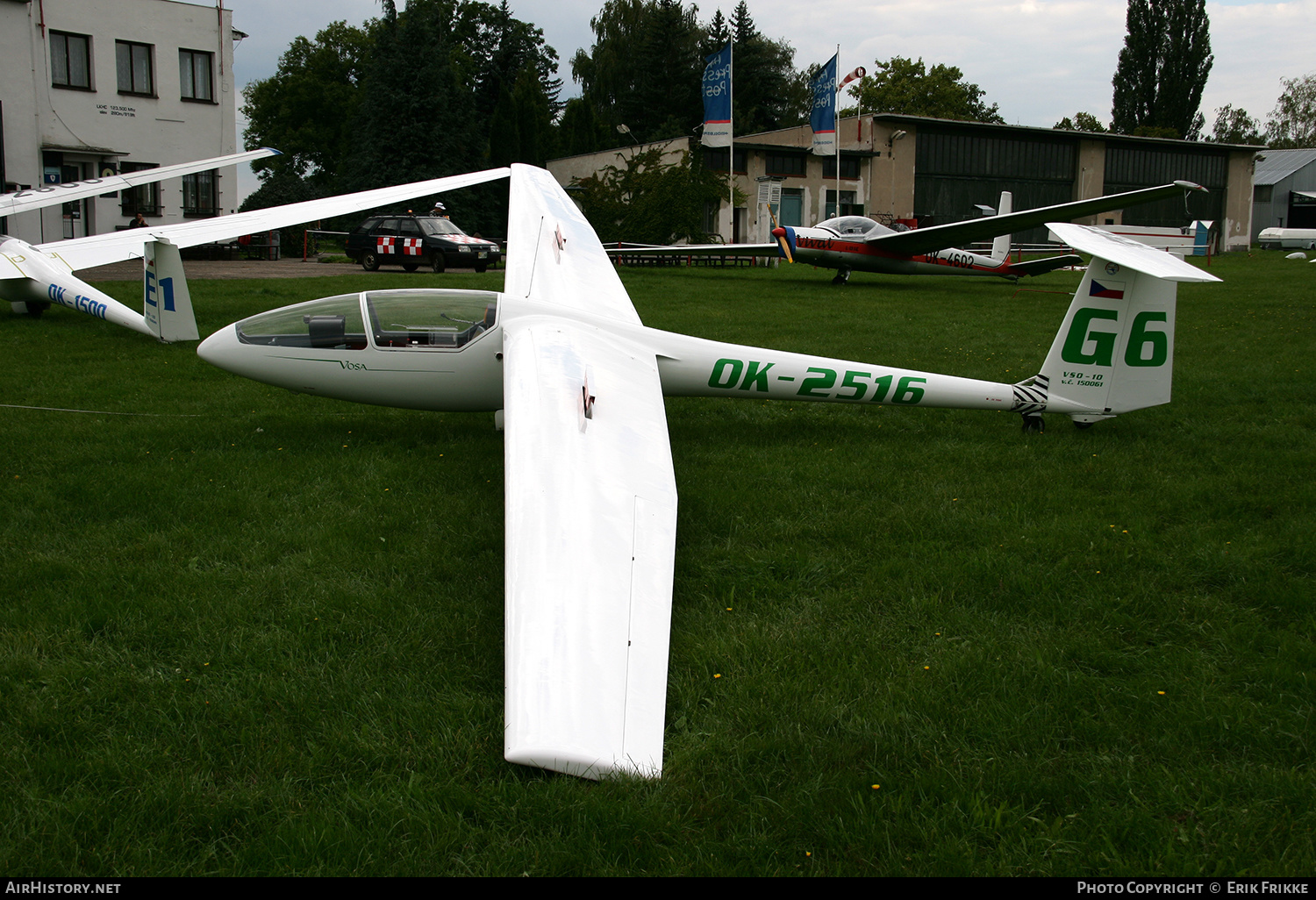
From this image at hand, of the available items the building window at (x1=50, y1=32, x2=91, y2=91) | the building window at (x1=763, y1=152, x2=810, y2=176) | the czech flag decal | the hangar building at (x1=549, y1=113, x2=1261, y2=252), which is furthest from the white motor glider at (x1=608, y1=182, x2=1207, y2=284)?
the building window at (x1=50, y1=32, x2=91, y2=91)

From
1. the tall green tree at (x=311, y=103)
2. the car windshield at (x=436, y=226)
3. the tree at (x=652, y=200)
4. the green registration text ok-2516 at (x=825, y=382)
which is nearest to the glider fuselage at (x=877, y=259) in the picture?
the tree at (x=652, y=200)

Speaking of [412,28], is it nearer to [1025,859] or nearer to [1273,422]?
[1273,422]

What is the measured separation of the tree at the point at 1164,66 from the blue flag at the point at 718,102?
52.5m

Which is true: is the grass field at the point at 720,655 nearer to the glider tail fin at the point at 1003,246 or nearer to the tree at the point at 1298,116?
the glider tail fin at the point at 1003,246

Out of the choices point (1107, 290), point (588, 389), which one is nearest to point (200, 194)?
point (588, 389)

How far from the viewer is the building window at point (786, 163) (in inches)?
1677

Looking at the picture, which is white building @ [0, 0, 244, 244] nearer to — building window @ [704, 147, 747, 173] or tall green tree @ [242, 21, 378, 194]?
building window @ [704, 147, 747, 173]

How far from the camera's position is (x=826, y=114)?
104 ft

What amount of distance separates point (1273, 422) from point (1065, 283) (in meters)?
19.6

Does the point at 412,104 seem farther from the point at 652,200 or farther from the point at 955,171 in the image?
the point at 955,171

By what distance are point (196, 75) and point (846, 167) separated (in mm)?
30272

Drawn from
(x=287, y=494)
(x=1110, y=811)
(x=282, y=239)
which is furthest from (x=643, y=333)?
(x=282, y=239)

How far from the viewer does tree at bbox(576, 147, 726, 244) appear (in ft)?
108

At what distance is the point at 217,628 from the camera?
14.4 ft
